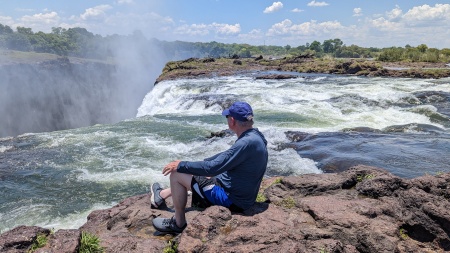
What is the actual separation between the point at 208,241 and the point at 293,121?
13.5 meters

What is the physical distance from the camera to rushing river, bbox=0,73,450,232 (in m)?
8.82

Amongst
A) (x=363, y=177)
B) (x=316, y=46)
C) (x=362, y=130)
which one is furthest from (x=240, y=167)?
(x=316, y=46)

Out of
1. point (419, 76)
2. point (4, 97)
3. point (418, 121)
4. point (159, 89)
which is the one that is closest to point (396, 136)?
point (418, 121)

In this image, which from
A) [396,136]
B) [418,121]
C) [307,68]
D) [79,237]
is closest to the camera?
[79,237]

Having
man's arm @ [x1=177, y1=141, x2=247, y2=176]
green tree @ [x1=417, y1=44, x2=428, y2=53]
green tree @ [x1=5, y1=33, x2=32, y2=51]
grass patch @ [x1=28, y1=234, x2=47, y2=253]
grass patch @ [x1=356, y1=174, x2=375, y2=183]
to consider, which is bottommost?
grass patch @ [x1=28, y1=234, x2=47, y2=253]

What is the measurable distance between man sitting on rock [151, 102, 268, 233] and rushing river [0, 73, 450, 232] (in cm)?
400

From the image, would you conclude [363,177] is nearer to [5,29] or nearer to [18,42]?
[18,42]

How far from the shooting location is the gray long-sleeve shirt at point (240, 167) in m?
3.95

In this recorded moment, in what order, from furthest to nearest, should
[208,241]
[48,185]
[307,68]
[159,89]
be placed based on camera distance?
[307,68]
[159,89]
[48,185]
[208,241]

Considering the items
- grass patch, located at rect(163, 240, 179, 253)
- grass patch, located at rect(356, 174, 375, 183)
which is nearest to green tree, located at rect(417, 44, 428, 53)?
grass patch, located at rect(356, 174, 375, 183)

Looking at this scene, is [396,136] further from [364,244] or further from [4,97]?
[4,97]

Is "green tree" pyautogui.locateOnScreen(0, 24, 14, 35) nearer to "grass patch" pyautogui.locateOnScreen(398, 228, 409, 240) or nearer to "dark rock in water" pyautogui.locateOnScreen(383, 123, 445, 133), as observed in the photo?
"dark rock in water" pyautogui.locateOnScreen(383, 123, 445, 133)

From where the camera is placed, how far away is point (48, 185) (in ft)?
32.2

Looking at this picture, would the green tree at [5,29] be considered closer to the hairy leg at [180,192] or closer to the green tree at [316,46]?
the green tree at [316,46]
